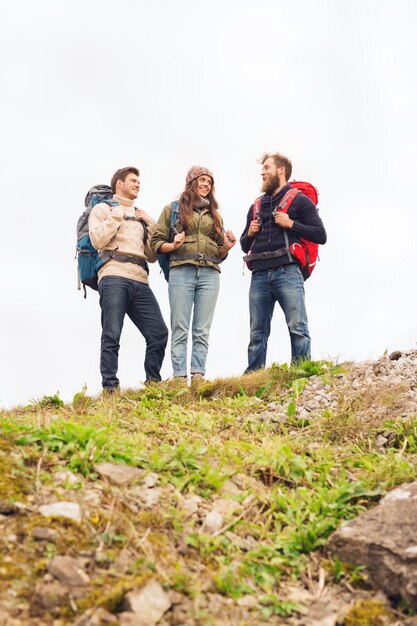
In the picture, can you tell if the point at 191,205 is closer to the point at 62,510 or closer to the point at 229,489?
the point at 229,489

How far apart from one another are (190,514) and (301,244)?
227 inches

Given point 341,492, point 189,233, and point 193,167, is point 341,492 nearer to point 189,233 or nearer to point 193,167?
point 189,233

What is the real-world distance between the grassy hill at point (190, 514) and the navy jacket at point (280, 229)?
351 centimetres

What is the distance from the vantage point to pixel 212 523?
3658 mm

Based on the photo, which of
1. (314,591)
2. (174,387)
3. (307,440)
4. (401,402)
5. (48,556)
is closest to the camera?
(48,556)

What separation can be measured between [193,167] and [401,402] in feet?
14.2

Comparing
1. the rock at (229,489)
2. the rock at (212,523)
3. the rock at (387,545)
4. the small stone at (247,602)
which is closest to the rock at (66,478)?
the rock at (212,523)

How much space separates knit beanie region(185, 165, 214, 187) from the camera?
8.82 metres

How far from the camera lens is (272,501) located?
4031 mm

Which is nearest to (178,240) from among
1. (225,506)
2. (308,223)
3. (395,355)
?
(308,223)

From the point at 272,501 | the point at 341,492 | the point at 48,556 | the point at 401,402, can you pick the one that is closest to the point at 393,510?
the point at 341,492

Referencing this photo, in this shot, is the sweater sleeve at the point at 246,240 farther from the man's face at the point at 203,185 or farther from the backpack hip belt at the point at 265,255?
the man's face at the point at 203,185

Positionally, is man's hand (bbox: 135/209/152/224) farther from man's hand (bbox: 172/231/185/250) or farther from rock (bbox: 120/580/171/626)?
rock (bbox: 120/580/171/626)

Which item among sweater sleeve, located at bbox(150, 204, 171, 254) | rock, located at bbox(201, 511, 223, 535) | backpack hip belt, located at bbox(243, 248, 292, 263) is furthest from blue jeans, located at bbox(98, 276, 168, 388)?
rock, located at bbox(201, 511, 223, 535)
